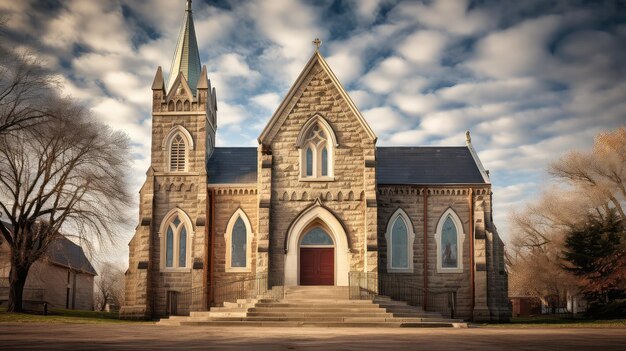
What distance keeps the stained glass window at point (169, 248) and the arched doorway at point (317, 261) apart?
21.7 feet

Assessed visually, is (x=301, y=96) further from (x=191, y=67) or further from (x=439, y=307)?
(x=439, y=307)

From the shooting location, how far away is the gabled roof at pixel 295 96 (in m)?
29.6

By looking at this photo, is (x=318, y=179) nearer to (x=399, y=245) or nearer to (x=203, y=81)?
(x=399, y=245)

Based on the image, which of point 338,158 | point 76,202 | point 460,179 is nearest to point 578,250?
point 460,179

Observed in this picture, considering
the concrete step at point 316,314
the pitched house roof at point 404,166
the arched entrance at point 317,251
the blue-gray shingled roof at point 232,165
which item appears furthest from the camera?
the pitched house roof at point 404,166

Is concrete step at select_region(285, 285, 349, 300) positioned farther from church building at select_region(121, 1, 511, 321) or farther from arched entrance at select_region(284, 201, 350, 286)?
arched entrance at select_region(284, 201, 350, 286)

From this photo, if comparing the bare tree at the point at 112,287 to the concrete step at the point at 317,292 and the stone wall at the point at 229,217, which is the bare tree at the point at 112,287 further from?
the concrete step at the point at 317,292

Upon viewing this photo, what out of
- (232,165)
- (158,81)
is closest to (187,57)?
(158,81)

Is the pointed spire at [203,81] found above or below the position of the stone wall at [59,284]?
above

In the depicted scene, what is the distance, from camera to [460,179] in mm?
32312

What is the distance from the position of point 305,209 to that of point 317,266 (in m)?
2.74

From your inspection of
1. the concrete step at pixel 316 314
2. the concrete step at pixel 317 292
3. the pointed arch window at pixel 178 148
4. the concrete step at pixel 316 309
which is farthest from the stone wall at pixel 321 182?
the concrete step at pixel 316 314

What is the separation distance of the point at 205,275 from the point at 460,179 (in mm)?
13510

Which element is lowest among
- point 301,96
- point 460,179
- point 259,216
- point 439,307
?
point 439,307
